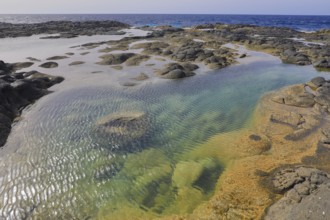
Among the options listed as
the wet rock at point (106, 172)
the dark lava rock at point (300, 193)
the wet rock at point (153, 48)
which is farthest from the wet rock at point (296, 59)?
the wet rock at point (106, 172)

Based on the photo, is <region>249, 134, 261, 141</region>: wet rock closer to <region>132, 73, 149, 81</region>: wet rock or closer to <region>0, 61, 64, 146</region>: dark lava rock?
<region>0, 61, 64, 146</region>: dark lava rock

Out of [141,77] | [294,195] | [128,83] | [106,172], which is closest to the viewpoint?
[294,195]

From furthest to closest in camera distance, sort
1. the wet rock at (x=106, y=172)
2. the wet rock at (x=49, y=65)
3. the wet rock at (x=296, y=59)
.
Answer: the wet rock at (x=296, y=59), the wet rock at (x=49, y=65), the wet rock at (x=106, y=172)

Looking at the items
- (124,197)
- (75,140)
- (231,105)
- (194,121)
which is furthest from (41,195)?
(231,105)

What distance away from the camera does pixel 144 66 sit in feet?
129

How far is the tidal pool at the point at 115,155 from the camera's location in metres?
12.3

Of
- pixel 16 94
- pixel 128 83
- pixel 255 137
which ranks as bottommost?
pixel 255 137

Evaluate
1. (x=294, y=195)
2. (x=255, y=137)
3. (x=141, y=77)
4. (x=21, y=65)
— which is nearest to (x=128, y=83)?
(x=141, y=77)

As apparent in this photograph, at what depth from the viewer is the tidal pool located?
1227 centimetres

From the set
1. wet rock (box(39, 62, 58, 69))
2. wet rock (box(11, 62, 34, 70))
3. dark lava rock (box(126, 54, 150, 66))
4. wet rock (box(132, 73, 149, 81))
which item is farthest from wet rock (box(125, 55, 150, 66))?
wet rock (box(11, 62, 34, 70))

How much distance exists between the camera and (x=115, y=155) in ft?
52.6

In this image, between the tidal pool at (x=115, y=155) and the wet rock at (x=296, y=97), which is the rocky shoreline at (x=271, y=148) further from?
the tidal pool at (x=115, y=155)

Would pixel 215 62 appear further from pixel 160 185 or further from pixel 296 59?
pixel 160 185

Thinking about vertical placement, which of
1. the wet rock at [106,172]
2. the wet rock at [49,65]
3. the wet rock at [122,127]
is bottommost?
the wet rock at [106,172]
